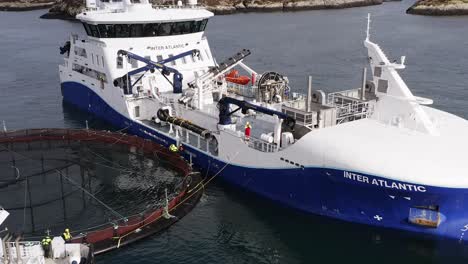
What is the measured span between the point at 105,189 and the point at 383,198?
45.5ft

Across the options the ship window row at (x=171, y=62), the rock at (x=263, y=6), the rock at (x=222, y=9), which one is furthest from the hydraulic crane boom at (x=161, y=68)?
the rock at (x=263, y=6)

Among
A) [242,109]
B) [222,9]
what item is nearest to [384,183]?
[242,109]

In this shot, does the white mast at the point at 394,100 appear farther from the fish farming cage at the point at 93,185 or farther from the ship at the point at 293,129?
the fish farming cage at the point at 93,185

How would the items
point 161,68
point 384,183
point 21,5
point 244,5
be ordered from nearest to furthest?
1. point 384,183
2. point 161,68
3. point 244,5
4. point 21,5

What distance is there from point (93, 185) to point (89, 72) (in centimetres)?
1611

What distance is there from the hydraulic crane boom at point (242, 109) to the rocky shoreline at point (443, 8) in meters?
103

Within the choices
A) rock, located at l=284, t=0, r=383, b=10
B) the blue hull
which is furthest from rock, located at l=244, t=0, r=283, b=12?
the blue hull

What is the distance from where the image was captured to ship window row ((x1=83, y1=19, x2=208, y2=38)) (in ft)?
110

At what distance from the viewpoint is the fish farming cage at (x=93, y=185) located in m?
20.6

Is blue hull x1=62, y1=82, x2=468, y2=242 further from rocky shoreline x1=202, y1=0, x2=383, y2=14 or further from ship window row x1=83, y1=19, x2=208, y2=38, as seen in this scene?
rocky shoreline x1=202, y1=0, x2=383, y2=14

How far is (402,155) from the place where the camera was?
754 inches

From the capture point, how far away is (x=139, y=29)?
33875 mm

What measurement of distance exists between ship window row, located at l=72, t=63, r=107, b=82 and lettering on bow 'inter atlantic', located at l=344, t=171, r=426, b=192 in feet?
71.5

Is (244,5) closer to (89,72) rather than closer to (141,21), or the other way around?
(89,72)
